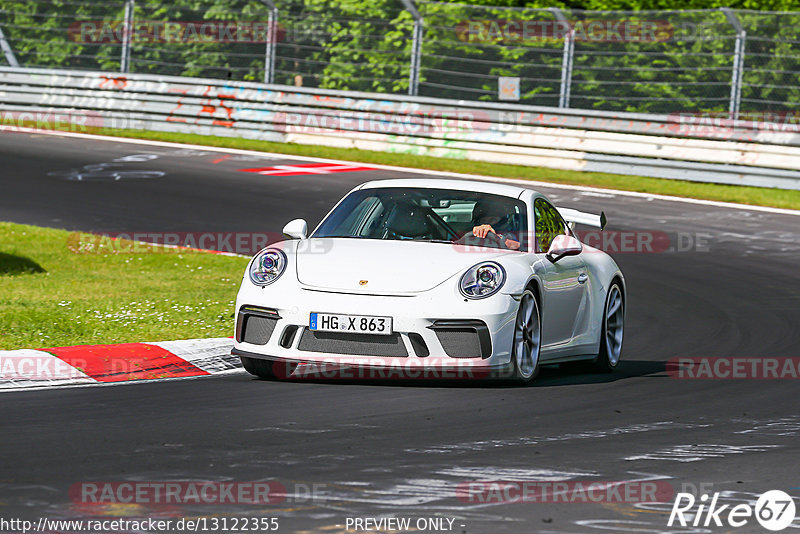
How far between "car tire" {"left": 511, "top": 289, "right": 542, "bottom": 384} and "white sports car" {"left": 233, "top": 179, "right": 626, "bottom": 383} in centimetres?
1

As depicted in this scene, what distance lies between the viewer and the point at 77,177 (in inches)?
802

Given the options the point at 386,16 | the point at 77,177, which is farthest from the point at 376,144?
the point at 77,177

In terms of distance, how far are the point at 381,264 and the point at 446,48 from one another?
15295mm

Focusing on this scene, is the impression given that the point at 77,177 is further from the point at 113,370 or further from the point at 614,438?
the point at 614,438

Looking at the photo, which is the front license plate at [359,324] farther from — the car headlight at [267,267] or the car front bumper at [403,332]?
the car headlight at [267,267]

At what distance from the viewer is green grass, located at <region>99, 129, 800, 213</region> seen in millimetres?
20750

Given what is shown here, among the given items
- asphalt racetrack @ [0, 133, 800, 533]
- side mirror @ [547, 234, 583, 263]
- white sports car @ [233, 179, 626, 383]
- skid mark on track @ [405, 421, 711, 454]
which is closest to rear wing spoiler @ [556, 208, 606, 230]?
white sports car @ [233, 179, 626, 383]

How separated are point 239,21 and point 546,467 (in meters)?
19.5

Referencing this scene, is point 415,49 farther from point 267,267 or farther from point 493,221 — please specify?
point 267,267

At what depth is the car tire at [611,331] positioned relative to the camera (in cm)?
996

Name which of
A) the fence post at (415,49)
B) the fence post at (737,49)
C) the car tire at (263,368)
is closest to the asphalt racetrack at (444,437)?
the car tire at (263,368)
